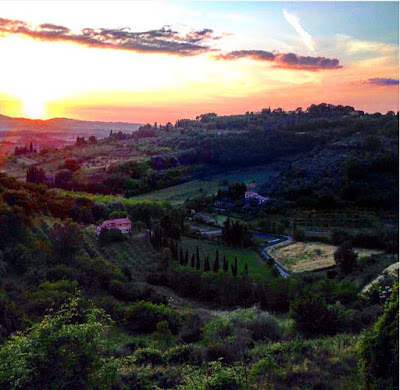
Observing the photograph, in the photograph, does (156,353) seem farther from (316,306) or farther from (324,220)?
(324,220)

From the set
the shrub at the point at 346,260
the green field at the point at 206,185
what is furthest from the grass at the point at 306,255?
the green field at the point at 206,185

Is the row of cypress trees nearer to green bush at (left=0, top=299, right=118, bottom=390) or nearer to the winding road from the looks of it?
the winding road

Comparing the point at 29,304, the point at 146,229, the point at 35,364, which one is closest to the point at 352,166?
the point at 146,229

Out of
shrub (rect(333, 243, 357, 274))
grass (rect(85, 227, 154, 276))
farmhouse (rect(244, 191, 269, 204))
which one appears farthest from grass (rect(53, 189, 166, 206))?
shrub (rect(333, 243, 357, 274))

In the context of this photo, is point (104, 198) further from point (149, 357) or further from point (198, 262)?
point (149, 357)

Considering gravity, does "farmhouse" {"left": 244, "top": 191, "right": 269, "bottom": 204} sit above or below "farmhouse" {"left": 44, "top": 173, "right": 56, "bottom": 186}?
below
